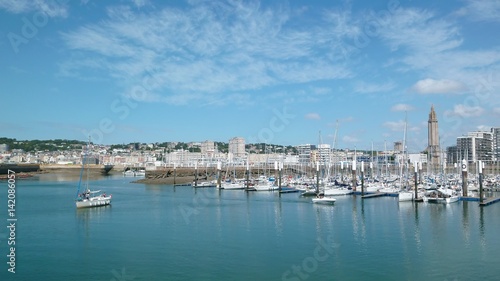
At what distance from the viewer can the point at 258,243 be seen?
73.9ft

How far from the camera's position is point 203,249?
21156 millimetres

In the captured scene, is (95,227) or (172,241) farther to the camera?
(95,227)

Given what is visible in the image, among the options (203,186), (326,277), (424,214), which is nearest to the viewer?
(326,277)

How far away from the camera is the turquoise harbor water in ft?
56.9

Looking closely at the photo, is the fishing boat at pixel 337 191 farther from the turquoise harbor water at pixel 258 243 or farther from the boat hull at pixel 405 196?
the turquoise harbor water at pixel 258 243

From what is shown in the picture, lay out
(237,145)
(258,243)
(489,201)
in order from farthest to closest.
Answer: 1. (237,145)
2. (489,201)
3. (258,243)

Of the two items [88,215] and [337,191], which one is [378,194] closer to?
[337,191]

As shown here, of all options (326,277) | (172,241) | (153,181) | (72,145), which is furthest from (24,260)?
(72,145)

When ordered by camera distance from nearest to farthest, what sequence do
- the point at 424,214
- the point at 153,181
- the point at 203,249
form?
the point at 203,249 < the point at 424,214 < the point at 153,181

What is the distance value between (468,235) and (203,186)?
4532 cm

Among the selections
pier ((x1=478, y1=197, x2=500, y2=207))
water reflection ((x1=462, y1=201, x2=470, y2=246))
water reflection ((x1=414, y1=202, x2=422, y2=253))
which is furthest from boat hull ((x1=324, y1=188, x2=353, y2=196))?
pier ((x1=478, y1=197, x2=500, y2=207))

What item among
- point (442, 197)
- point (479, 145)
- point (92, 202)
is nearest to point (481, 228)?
point (442, 197)

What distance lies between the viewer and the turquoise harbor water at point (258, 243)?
1734cm

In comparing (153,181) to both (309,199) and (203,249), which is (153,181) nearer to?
(309,199)
